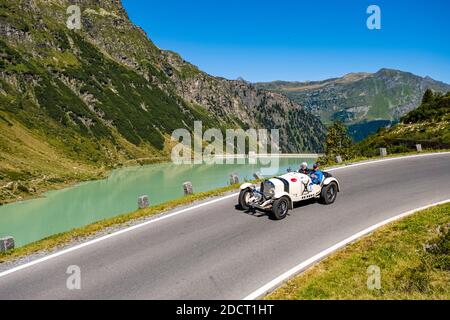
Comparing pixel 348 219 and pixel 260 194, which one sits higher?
pixel 260 194

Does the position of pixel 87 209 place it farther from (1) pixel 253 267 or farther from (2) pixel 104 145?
(2) pixel 104 145

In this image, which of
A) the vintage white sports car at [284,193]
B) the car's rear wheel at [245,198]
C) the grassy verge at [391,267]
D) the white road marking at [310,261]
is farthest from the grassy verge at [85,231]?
the grassy verge at [391,267]

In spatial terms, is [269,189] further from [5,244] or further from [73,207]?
[73,207]

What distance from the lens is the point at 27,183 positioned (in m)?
86.5

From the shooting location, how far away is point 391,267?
1120 centimetres

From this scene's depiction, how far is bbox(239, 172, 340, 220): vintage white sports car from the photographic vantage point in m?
15.4

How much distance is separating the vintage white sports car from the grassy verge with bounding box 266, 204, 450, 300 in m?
3.48

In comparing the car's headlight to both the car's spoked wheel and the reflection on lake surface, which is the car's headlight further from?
the reflection on lake surface

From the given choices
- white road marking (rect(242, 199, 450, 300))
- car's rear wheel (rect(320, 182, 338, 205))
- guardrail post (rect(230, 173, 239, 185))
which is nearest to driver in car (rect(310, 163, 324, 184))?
car's rear wheel (rect(320, 182, 338, 205))

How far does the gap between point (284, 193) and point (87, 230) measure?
7.97 m

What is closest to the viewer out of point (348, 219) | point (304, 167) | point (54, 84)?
point (348, 219)

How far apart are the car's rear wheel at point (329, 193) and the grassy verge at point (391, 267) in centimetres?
349

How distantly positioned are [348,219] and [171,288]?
8189 mm
